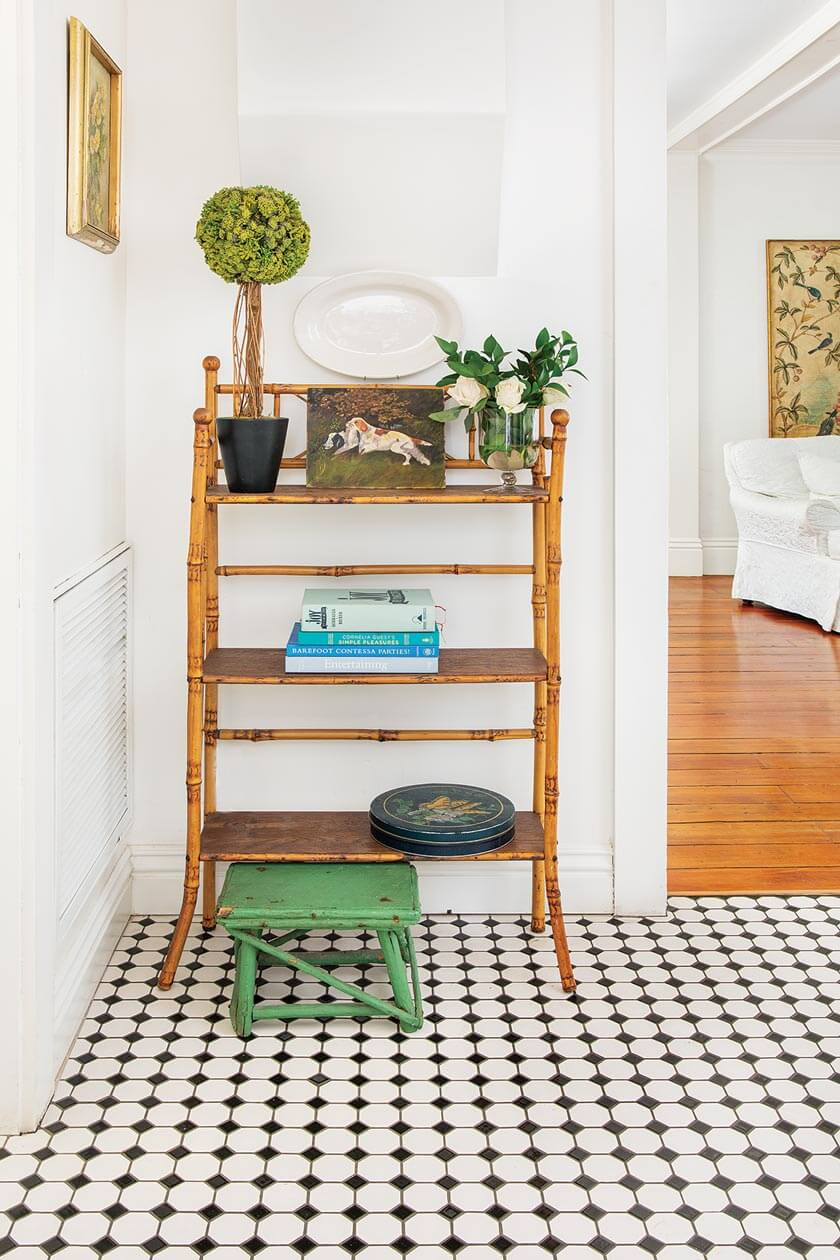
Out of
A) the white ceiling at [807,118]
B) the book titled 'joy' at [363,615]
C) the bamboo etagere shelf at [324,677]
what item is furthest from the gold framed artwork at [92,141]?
the white ceiling at [807,118]

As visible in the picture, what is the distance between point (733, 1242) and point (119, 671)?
1.71 m

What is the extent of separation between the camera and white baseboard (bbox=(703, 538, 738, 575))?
26.2ft

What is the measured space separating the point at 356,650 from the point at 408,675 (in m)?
0.12

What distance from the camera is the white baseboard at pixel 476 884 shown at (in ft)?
9.61

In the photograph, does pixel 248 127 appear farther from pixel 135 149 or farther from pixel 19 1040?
pixel 19 1040

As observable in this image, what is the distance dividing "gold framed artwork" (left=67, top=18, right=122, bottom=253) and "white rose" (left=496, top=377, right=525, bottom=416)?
856 millimetres

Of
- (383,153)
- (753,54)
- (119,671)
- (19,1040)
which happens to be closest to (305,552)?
(119,671)

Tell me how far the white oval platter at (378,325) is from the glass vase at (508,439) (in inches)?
11.4

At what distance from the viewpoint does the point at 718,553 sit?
8.01 meters

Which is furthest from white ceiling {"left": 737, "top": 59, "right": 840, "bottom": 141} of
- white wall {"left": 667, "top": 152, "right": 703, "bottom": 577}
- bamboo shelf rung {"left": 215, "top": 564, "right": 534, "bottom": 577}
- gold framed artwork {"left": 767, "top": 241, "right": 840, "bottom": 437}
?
bamboo shelf rung {"left": 215, "top": 564, "right": 534, "bottom": 577}

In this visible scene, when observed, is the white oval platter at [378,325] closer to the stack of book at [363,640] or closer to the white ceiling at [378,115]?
the white ceiling at [378,115]

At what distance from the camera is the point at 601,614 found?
2.92 metres

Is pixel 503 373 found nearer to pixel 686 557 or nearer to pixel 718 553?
pixel 686 557

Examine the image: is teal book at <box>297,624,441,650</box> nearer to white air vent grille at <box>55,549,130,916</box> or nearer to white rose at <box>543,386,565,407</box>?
white air vent grille at <box>55,549,130,916</box>
